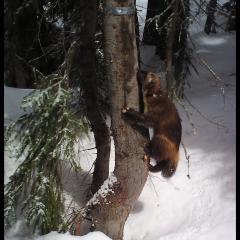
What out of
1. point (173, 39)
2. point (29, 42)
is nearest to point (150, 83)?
point (173, 39)

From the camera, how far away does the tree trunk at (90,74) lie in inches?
195

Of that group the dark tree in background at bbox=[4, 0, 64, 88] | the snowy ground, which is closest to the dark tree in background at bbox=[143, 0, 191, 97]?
the snowy ground

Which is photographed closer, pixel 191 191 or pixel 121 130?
pixel 121 130

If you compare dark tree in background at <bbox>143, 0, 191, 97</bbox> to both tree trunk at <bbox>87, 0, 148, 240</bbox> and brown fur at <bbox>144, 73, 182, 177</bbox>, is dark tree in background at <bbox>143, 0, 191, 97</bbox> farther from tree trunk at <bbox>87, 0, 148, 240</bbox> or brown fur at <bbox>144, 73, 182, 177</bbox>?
tree trunk at <bbox>87, 0, 148, 240</bbox>

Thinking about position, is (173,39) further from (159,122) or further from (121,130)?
(121,130)

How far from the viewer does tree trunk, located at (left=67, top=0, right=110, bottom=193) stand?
494 cm

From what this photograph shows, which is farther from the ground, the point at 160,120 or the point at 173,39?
the point at 173,39

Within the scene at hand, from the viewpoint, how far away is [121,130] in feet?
14.4

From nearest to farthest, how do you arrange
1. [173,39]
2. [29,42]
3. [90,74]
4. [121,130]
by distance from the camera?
[121,130]
[90,74]
[173,39]
[29,42]

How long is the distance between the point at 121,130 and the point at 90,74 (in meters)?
1.01

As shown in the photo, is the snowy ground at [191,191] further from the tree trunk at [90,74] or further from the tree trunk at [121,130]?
the tree trunk at [90,74]

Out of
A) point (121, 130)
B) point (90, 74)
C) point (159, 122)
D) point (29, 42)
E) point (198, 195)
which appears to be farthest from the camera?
point (29, 42)

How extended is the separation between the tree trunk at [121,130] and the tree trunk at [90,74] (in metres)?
0.75

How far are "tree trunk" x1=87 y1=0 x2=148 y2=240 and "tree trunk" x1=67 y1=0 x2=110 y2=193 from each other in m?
0.75
